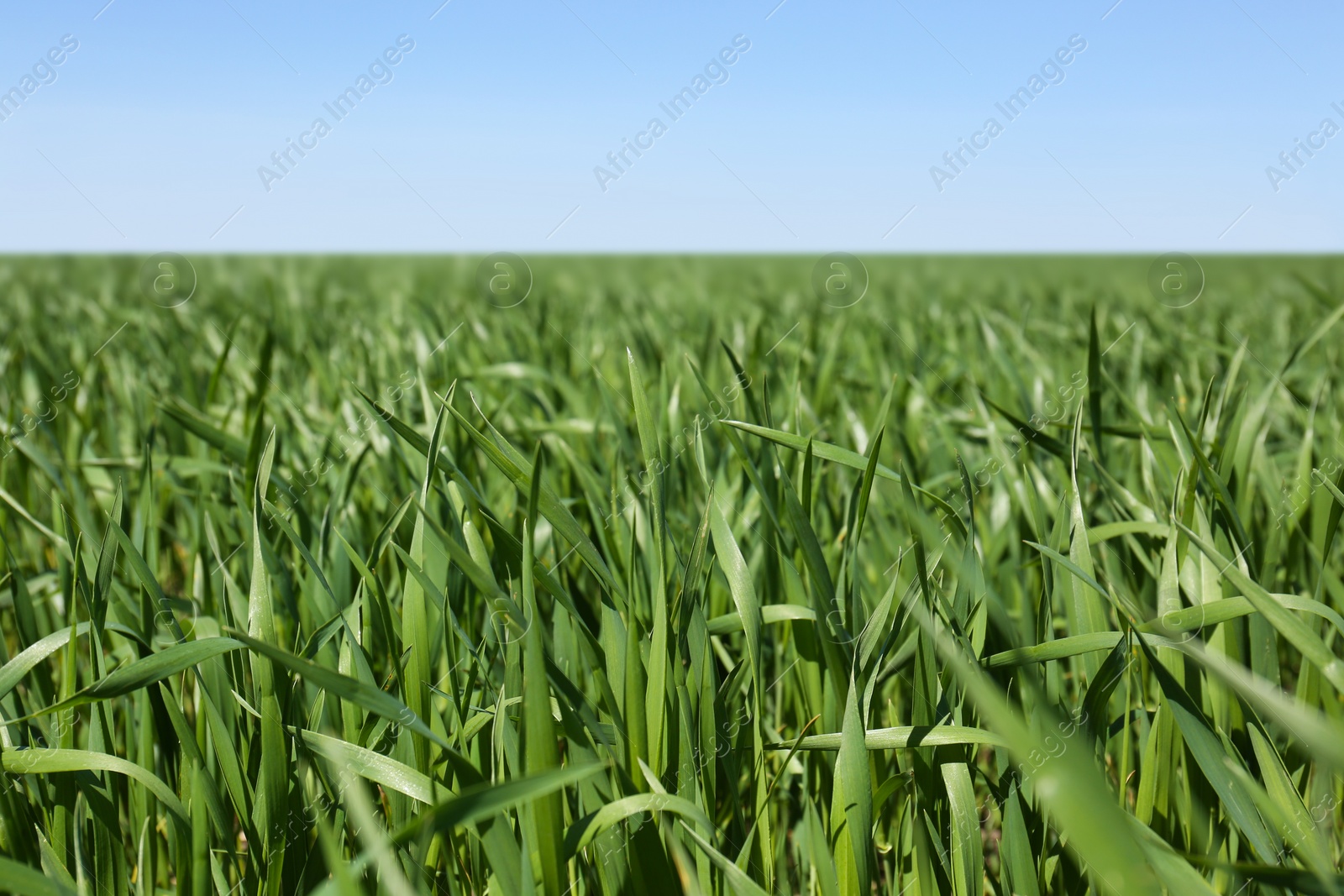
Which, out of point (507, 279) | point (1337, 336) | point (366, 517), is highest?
point (507, 279)

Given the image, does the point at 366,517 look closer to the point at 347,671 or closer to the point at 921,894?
the point at 347,671

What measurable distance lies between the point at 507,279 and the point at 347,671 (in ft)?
Result: 9.41

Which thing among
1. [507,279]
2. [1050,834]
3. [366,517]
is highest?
[507,279]

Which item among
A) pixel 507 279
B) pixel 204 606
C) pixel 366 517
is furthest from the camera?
pixel 507 279

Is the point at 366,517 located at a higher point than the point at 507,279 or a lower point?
lower

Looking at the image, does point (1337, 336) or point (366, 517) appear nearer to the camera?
point (366, 517)

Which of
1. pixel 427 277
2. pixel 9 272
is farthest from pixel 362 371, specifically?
pixel 9 272

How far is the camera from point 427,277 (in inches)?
238

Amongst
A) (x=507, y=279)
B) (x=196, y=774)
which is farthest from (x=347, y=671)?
(x=507, y=279)

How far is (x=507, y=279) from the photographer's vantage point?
3.46 metres

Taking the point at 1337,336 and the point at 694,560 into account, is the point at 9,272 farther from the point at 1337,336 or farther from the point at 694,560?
the point at 1337,336

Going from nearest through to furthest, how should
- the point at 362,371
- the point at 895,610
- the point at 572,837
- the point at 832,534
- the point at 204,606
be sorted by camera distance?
the point at 572,837 < the point at 895,610 < the point at 204,606 < the point at 832,534 < the point at 362,371

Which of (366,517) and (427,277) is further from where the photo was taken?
(427,277)

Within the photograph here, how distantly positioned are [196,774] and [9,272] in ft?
20.0
